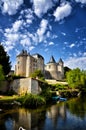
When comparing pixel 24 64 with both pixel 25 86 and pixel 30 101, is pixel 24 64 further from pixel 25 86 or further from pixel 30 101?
pixel 30 101

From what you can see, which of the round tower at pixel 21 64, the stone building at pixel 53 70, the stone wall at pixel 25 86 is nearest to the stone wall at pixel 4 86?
the stone wall at pixel 25 86

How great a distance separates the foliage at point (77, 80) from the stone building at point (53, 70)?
22193mm

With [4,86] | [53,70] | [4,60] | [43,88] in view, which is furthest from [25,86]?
[53,70]

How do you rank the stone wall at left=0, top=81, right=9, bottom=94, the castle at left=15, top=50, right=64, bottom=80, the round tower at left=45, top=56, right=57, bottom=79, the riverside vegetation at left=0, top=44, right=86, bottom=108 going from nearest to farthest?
the riverside vegetation at left=0, top=44, right=86, bottom=108
the stone wall at left=0, top=81, right=9, bottom=94
the castle at left=15, top=50, right=64, bottom=80
the round tower at left=45, top=56, right=57, bottom=79

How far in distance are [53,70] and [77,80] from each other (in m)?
25.1

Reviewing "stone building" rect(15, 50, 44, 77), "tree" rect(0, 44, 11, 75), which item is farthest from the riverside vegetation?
"stone building" rect(15, 50, 44, 77)

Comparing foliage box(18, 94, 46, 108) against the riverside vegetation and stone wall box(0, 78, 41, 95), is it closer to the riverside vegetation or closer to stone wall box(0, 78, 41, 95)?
the riverside vegetation

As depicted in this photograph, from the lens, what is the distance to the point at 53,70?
8375cm

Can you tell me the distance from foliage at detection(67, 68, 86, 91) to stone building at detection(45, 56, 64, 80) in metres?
22.2

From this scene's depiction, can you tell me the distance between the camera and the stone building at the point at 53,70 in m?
83.9

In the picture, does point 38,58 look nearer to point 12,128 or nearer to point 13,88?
point 13,88

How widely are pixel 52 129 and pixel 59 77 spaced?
69160 millimetres

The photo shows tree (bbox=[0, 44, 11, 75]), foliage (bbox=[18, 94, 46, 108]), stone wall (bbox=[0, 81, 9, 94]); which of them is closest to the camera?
foliage (bbox=[18, 94, 46, 108])

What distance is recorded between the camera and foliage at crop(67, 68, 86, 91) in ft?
195
